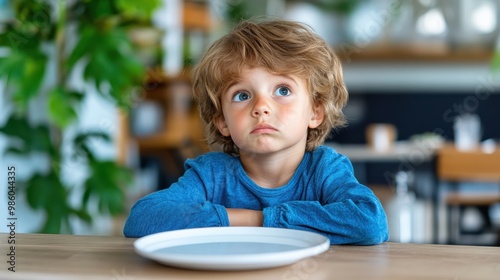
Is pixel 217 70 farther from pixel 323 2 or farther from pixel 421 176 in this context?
pixel 323 2

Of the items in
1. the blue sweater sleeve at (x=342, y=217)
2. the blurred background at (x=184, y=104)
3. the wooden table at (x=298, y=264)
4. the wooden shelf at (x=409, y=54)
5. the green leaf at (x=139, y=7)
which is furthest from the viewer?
the wooden shelf at (x=409, y=54)

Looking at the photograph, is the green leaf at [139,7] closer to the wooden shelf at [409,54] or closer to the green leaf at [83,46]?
the green leaf at [83,46]

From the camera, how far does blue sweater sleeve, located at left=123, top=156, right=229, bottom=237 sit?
0.90 meters

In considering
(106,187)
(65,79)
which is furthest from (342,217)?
(65,79)

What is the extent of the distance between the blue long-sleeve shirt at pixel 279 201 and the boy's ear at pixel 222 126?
0.09ft

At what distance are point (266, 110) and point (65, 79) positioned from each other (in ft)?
6.07

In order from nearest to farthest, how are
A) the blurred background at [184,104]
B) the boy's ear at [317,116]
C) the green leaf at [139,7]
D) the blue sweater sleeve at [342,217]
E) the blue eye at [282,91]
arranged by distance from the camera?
the blue sweater sleeve at [342,217]
the blue eye at [282,91]
the boy's ear at [317,116]
the green leaf at [139,7]
the blurred background at [184,104]

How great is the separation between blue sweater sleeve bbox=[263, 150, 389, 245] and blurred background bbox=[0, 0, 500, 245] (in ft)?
1.42

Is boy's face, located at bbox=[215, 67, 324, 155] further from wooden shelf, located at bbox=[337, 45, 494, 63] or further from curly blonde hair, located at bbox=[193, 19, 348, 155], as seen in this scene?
wooden shelf, located at bbox=[337, 45, 494, 63]

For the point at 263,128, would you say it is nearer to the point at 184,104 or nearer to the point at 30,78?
the point at 30,78

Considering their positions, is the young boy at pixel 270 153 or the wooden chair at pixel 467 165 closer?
the young boy at pixel 270 153

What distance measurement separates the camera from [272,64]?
941 millimetres

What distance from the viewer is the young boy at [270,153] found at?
872mm

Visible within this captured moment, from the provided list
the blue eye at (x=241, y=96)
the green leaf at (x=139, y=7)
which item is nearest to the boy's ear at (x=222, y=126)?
the blue eye at (x=241, y=96)
